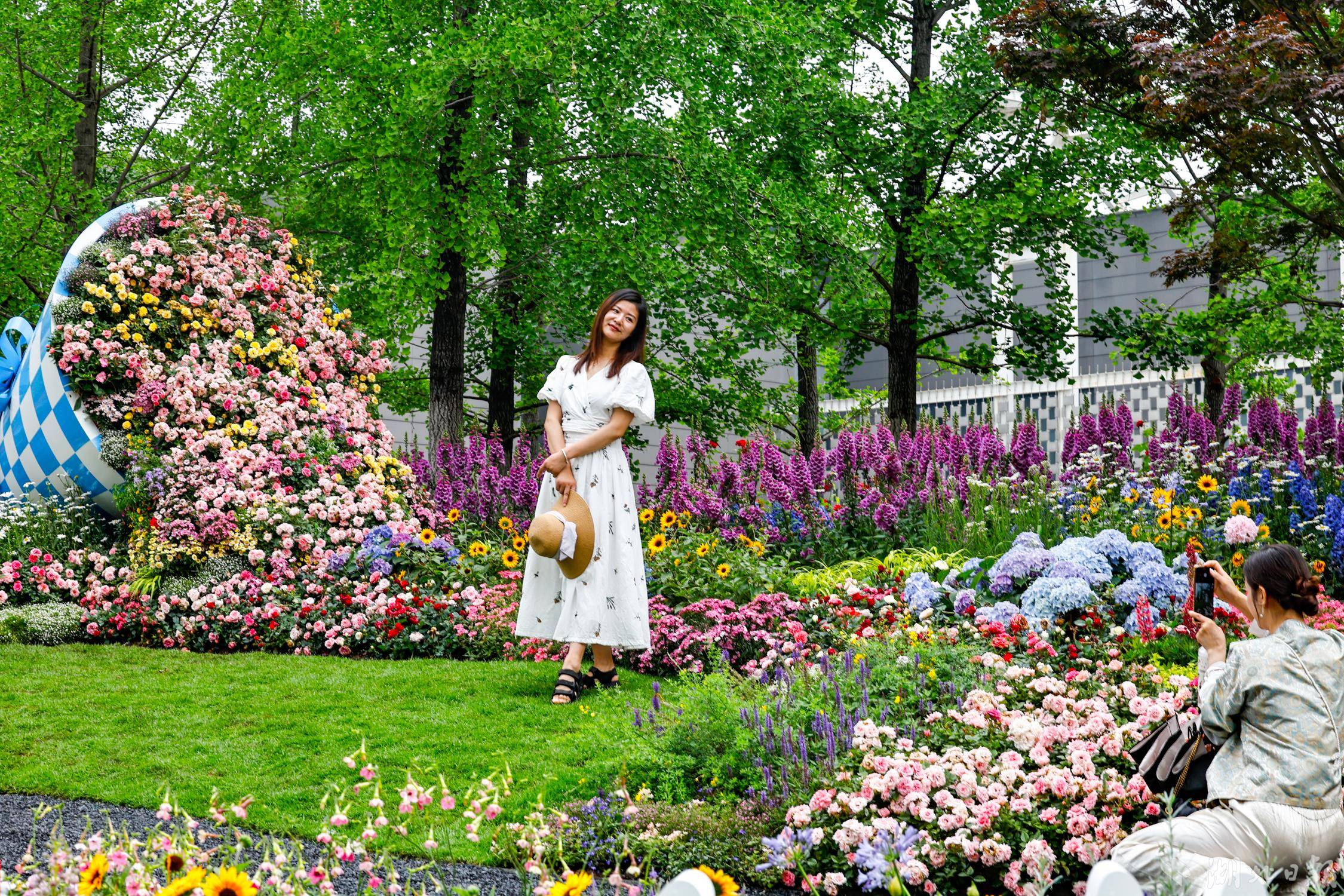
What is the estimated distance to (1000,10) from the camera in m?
13.5

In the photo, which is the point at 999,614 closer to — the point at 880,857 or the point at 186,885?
the point at 880,857

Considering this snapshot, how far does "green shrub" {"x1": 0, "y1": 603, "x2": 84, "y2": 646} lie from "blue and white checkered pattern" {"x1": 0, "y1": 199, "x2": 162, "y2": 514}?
4.12ft

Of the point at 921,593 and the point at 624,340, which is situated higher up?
the point at 624,340

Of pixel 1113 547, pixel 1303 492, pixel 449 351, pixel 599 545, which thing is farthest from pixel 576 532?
pixel 449 351

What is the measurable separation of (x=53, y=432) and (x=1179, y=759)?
8.03 meters

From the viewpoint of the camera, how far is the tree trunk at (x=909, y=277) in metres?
13.8

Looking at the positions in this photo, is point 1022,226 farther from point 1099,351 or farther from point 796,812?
point 1099,351

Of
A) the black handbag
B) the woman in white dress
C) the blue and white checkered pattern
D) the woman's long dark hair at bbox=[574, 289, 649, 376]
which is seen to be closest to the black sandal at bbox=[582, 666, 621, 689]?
the woman in white dress

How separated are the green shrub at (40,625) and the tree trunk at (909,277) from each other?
916 centimetres

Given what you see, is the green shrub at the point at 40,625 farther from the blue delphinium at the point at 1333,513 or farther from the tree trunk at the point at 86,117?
the blue delphinium at the point at 1333,513

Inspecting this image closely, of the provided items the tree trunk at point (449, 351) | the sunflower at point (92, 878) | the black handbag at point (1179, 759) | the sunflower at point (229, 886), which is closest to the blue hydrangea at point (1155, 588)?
the black handbag at point (1179, 759)

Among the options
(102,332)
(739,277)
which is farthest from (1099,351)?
(102,332)

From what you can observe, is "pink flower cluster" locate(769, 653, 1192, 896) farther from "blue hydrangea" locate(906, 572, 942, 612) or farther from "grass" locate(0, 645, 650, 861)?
"blue hydrangea" locate(906, 572, 942, 612)

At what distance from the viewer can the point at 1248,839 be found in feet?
8.46
